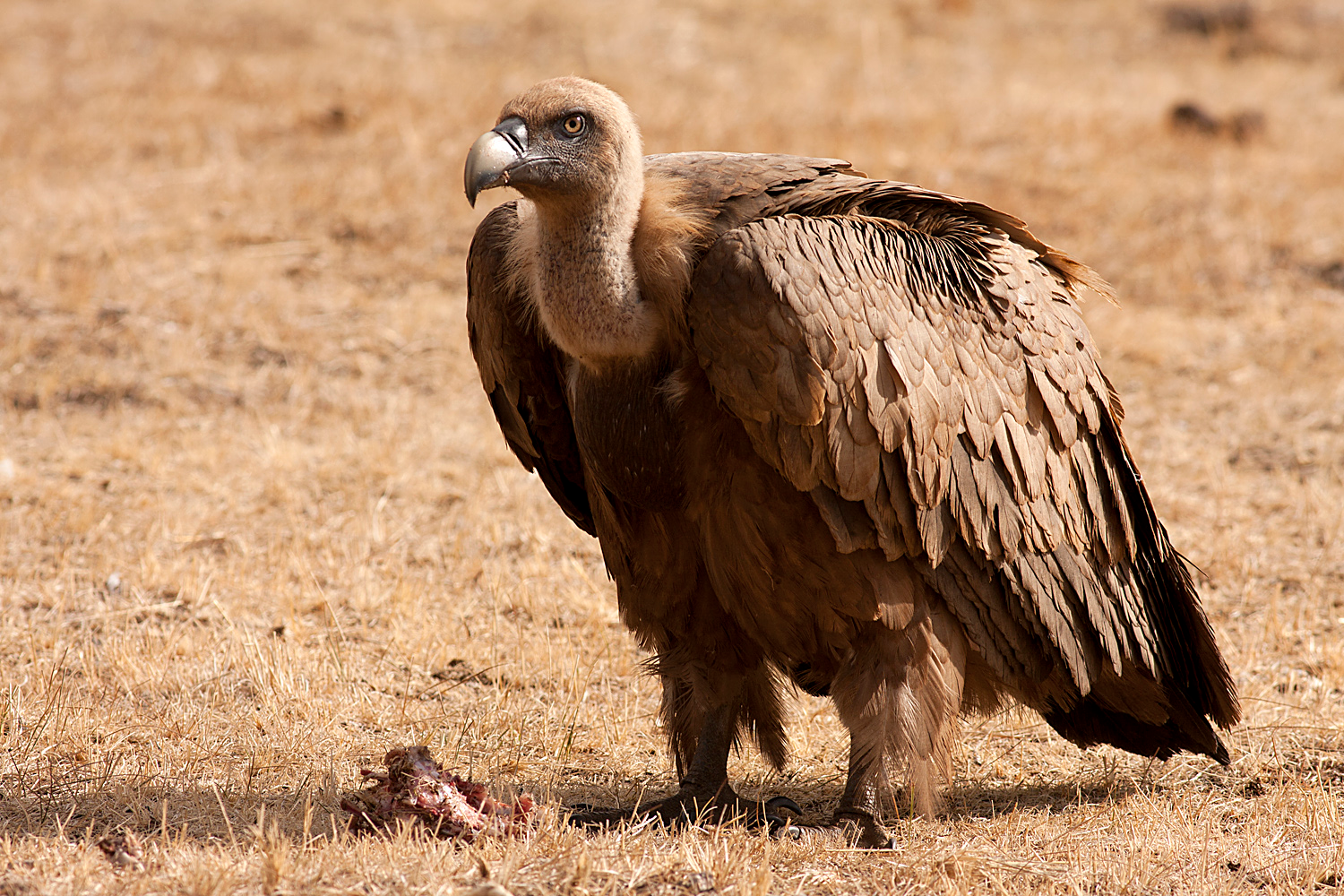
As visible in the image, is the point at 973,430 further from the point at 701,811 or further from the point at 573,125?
the point at 701,811

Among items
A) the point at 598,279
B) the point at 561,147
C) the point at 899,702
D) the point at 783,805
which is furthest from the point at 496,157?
the point at 783,805

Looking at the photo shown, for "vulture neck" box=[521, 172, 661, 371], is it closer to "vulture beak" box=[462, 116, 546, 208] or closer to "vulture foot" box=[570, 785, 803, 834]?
"vulture beak" box=[462, 116, 546, 208]

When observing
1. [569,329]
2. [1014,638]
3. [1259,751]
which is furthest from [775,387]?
[1259,751]

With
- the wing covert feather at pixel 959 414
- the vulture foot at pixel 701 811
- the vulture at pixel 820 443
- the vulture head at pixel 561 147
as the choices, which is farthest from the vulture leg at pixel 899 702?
the vulture head at pixel 561 147

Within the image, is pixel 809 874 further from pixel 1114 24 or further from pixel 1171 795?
pixel 1114 24

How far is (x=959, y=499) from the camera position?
430 centimetres

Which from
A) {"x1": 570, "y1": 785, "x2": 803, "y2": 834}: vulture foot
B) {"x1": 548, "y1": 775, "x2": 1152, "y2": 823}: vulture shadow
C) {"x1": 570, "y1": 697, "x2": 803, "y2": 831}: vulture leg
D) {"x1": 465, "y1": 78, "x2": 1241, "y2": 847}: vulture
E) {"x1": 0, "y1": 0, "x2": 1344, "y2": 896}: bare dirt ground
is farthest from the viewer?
{"x1": 548, "y1": 775, "x2": 1152, "y2": 823}: vulture shadow

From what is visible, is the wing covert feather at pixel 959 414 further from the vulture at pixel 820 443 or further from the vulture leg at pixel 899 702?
the vulture leg at pixel 899 702

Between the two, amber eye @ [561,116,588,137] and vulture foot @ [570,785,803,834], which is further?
vulture foot @ [570,785,803,834]

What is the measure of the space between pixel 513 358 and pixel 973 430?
1.50 m

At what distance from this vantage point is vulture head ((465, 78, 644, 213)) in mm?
4031

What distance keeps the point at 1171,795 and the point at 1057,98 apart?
34.7 feet

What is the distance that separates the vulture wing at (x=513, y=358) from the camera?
452 centimetres

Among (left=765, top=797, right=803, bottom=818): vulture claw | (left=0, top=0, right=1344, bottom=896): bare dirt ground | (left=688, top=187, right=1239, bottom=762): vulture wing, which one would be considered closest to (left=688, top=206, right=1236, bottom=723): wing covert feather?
(left=688, top=187, right=1239, bottom=762): vulture wing
